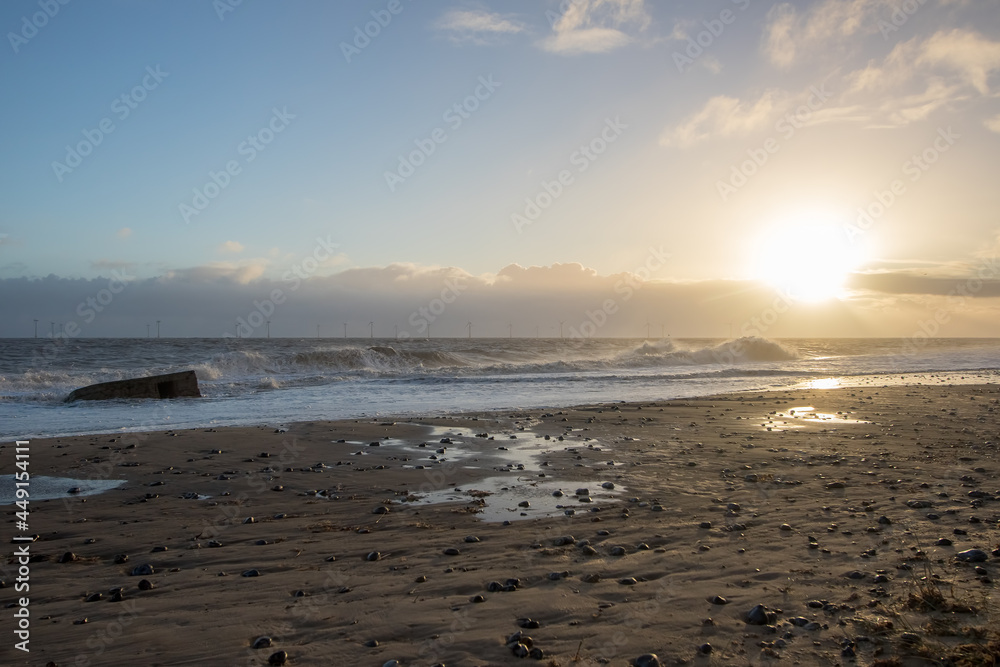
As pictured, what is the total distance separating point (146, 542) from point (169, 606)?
2109 mm

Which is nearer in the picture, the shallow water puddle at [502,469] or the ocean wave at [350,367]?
the shallow water puddle at [502,469]

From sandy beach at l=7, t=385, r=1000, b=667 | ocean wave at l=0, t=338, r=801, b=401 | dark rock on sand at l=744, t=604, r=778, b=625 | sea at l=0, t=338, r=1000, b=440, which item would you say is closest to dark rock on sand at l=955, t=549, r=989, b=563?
sandy beach at l=7, t=385, r=1000, b=667

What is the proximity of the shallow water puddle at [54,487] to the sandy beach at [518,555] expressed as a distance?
311mm

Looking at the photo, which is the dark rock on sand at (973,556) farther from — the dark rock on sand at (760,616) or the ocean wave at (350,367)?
the ocean wave at (350,367)

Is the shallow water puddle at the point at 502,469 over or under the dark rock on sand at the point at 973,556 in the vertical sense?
under

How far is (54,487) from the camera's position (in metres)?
9.12

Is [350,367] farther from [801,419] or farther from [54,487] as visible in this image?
[54,487]

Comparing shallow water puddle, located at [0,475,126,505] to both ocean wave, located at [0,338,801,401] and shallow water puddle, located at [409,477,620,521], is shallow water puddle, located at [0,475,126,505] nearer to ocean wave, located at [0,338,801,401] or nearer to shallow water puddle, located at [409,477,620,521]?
shallow water puddle, located at [409,477,620,521]

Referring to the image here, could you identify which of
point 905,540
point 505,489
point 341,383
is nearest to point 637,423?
point 505,489

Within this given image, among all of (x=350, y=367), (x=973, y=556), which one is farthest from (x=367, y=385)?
(x=973, y=556)

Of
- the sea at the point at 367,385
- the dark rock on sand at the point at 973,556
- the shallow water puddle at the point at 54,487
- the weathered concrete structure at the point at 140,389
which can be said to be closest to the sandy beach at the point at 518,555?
the dark rock on sand at the point at 973,556

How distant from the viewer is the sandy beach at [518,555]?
409cm

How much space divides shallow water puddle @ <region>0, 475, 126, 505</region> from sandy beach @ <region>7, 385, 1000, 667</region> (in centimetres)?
31

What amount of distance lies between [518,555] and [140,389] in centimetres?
2202
